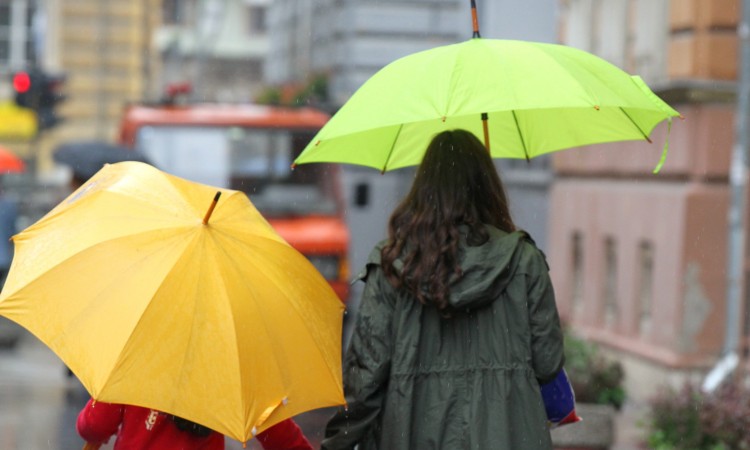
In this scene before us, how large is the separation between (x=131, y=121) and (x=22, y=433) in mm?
5475

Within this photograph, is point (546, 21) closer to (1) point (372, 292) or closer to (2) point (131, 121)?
(2) point (131, 121)

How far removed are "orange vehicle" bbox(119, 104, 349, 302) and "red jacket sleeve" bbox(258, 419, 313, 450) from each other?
407 inches

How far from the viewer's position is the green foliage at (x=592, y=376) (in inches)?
402

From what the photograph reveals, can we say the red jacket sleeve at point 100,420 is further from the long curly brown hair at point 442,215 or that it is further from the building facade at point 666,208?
the building facade at point 666,208

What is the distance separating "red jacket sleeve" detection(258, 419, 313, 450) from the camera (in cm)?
436

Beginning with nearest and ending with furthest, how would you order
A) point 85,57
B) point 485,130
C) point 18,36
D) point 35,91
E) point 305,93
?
point 485,130, point 35,91, point 305,93, point 85,57, point 18,36

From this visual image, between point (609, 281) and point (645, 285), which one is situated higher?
point (645, 285)

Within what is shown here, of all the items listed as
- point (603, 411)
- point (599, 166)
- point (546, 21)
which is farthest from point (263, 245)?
point (546, 21)

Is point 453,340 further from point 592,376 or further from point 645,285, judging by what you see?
point 645,285

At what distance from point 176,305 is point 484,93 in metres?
1.15

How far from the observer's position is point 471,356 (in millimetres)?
4297

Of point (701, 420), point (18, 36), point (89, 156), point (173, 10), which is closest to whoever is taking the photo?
point (701, 420)

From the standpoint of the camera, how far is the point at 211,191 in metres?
4.25

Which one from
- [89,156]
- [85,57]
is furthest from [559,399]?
[85,57]
